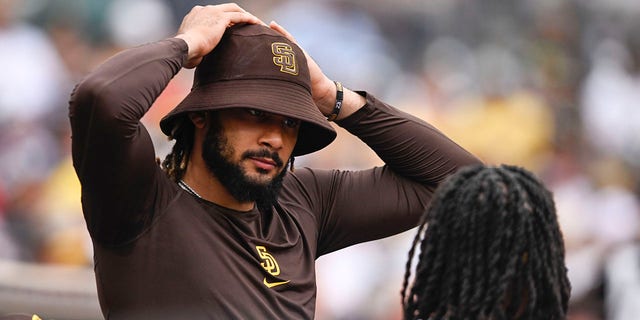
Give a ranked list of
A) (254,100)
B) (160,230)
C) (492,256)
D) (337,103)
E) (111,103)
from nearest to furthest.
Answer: (492,256) < (111,103) < (160,230) < (254,100) < (337,103)

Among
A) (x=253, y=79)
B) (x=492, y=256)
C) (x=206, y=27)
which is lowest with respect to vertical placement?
(x=492, y=256)

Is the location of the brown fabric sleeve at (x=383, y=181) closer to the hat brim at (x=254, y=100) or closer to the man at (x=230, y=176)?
the man at (x=230, y=176)

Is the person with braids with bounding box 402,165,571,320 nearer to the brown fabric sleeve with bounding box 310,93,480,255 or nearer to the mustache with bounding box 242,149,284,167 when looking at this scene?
the mustache with bounding box 242,149,284,167

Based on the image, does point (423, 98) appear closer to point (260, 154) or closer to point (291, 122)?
point (291, 122)

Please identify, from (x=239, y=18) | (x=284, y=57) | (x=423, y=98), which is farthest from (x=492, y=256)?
(x=423, y=98)

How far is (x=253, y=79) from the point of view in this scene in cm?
314

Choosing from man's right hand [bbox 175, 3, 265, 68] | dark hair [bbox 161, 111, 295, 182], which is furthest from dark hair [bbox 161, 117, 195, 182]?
man's right hand [bbox 175, 3, 265, 68]

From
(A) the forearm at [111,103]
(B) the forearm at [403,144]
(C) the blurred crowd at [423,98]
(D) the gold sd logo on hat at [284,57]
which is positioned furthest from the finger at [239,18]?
(C) the blurred crowd at [423,98]

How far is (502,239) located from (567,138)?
19.2ft

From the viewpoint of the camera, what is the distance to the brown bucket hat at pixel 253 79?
10.2 ft

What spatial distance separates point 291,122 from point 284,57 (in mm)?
199

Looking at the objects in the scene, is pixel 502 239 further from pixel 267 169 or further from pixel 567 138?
pixel 567 138

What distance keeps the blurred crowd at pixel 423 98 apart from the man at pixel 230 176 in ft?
9.54

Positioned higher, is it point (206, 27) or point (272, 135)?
point (206, 27)
